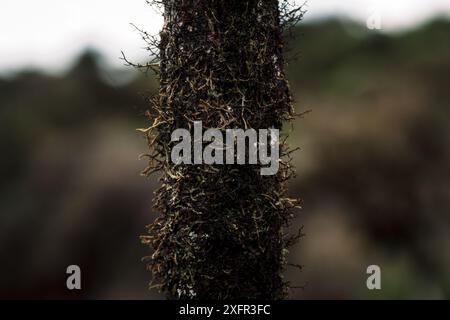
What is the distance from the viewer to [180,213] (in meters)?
3.88

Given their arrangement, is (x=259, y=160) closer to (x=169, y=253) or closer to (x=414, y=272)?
(x=169, y=253)

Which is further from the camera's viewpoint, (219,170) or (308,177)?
(308,177)

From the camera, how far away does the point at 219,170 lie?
3787 millimetres

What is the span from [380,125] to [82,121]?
439 centimetres

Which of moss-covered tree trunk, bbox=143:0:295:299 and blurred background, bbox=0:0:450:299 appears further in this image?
blurred background, bbox=0:0:450:299

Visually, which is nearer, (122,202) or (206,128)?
(206,128)

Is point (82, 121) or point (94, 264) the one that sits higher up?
point (82, 121)

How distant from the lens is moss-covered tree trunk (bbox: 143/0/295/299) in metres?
3.79

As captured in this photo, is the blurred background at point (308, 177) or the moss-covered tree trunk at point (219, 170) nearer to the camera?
the moss-covered tree trunk at point (219, 170)

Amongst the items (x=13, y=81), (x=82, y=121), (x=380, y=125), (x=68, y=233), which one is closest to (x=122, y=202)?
(x=68, y=233)

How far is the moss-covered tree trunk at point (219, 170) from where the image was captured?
3791 millimetres

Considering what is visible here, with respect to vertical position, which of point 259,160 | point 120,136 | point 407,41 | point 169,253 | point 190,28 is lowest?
point 169,253

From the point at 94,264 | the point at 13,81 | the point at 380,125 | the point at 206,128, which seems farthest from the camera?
the point at 13,81

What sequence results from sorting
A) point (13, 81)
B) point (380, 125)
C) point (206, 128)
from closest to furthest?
1. point (206, 128)
2. point (380, 125)
3. point (13, 81)
